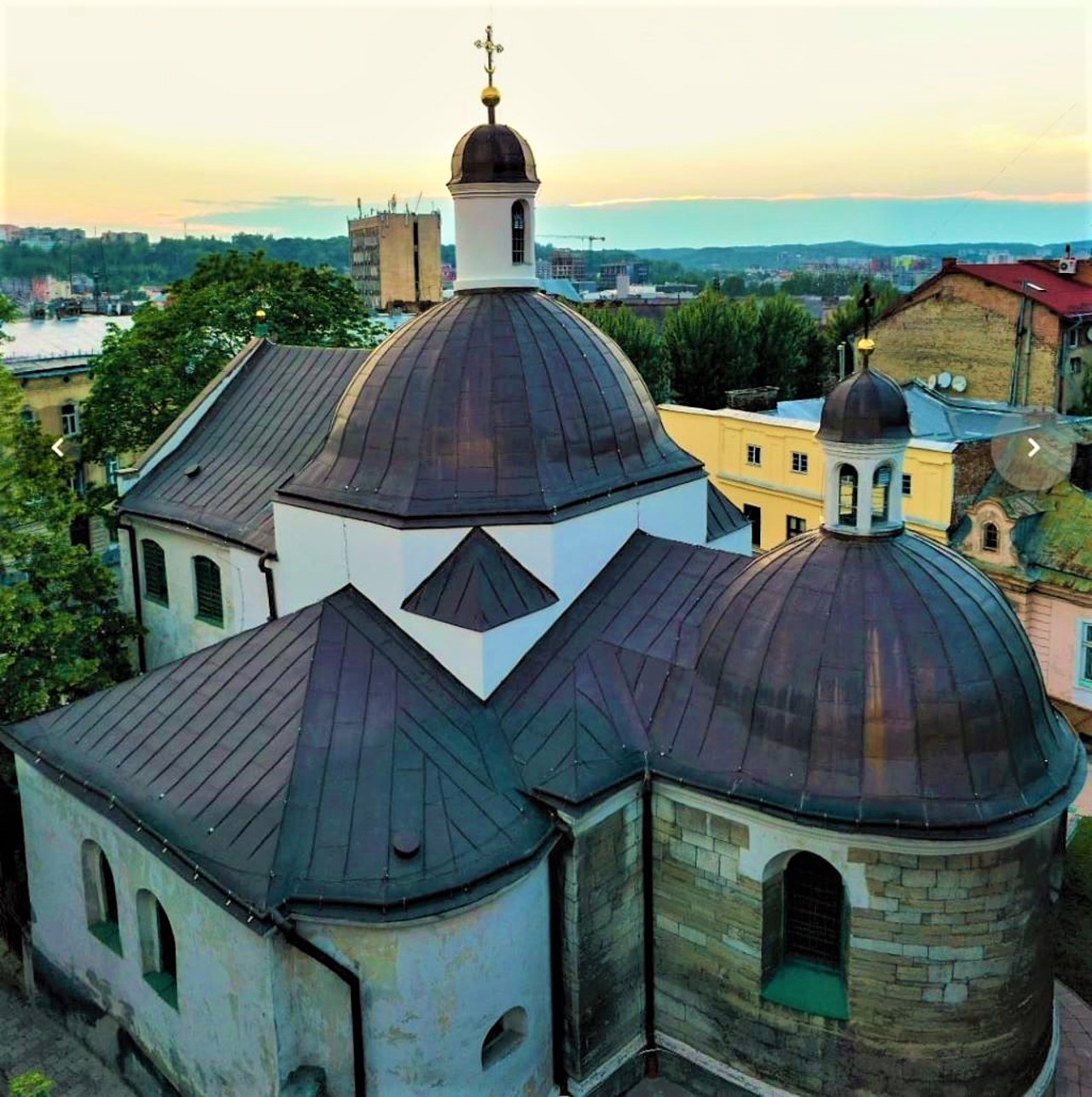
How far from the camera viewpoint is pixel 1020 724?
14047mm

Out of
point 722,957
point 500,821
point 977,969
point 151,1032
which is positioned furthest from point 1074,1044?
point 151,1032

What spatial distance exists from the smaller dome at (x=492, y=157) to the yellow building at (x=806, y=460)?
17.6 meters

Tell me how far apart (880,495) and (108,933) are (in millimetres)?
13534

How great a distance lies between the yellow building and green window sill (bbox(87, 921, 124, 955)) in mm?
24087

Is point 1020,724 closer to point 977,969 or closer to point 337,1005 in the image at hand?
point 977,969

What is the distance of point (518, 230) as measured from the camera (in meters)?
19.9

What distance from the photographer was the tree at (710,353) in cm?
5859

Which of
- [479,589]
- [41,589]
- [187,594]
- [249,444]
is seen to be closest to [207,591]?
[187,594]

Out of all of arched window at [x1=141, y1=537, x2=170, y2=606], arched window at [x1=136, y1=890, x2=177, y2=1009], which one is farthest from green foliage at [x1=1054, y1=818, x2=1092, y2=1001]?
arched window at [x1=141, y1=537, x2=170, y2=606]

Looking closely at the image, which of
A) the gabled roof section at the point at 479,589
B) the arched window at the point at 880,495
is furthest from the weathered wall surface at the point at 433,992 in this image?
the arched window at the point at 880,495

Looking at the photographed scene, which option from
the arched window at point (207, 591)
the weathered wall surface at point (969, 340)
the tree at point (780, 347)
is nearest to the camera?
the arched window at point (207, 591)

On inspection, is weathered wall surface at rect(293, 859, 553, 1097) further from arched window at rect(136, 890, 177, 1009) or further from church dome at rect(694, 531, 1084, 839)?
church dome at rect(694, 531, 1084, 839)

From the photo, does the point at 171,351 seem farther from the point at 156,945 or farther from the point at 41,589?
the point at 156,945

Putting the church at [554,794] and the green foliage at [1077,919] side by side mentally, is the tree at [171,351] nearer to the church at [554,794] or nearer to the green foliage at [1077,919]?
the church at [554,794]
